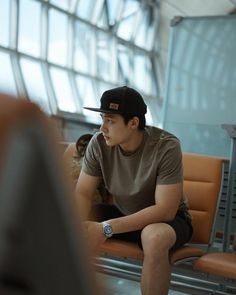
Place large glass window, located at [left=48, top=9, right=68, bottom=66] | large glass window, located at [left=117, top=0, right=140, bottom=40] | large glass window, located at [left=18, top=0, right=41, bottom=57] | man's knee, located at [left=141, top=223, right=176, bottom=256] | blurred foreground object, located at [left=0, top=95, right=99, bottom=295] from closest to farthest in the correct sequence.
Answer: blurred foreground object, located at [left=0, top=95, right=99, bottom=295]
man's knee, located at [left=141, top=223, right=176, bottom=256]
large glass window, located at [left=18, top=0, right=41, bottom=57]
large glass window, located at [left=48, top=9, right=68, bottom=66]
large glass window, located at [left=117, top=0, right=140, bottom=40]

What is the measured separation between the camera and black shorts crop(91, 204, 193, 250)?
2.25m

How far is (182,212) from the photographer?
7.89 feet

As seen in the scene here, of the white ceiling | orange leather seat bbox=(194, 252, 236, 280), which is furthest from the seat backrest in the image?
the white ceiling

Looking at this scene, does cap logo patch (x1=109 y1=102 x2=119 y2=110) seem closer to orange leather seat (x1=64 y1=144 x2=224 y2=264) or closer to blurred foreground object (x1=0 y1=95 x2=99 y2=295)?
orange leather seat (x1=64 y1=144 x2=224 y2=264)

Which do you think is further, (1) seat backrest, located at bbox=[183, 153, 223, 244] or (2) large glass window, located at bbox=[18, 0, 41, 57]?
(2) large glass window, located at bbox=[18, 0, 41, 57]

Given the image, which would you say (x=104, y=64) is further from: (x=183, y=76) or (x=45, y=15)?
(x=183, y=76)

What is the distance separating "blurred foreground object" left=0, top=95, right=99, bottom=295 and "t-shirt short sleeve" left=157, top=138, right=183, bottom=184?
1896 mm

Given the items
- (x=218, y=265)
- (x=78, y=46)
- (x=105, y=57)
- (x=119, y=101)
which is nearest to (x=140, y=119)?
(x=119, y=101)

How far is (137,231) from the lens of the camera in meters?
2.30

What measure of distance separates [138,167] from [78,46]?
28.2ft

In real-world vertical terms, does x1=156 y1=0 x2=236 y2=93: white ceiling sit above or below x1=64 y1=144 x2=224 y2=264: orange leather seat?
above

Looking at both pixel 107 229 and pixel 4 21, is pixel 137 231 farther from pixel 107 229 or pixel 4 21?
pixel 4 21

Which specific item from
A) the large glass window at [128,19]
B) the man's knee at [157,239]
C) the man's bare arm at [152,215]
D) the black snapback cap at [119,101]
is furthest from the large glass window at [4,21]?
the man's knee at [157,239]

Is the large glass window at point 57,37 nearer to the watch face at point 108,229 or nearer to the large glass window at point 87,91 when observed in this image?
the large glass window at point 87,91
